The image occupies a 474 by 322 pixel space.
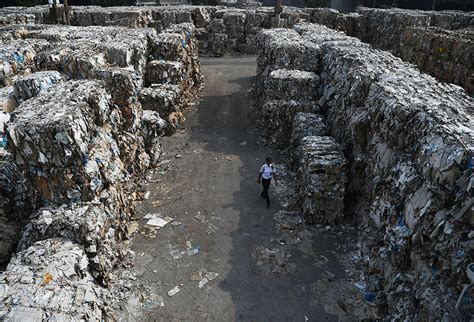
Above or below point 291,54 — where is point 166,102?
below

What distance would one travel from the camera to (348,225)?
7.34 m

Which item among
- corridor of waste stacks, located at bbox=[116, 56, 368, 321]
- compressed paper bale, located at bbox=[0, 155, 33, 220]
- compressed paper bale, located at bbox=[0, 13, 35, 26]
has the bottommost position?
corridor of waste stacks, located at bbox=[116, 56, 368, 321]

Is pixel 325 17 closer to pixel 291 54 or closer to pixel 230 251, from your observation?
pixel 291 54

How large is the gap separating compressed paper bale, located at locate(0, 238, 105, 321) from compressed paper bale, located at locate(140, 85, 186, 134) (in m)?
6.61

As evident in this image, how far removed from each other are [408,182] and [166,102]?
318 inches

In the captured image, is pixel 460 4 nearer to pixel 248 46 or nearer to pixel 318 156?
pixel 248 46

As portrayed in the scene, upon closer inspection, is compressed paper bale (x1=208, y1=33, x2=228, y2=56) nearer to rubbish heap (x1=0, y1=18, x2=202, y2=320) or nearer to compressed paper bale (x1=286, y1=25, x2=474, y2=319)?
rubbish heap (x1=0, y1=18, x2=202, y2=320)

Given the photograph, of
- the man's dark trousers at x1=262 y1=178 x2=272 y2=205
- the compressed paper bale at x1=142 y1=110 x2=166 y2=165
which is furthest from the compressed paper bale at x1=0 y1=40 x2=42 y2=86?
the man's dark trousers at x1=262 y1=178 x2=272 y2=205

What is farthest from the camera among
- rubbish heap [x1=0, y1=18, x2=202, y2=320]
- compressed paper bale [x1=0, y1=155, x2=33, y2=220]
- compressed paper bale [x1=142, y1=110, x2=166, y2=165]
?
compressed paper bale [x1=142, y1=110, x2=166, y2=165]

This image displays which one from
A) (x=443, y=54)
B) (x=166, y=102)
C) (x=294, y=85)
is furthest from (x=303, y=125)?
(x=443, y=54)

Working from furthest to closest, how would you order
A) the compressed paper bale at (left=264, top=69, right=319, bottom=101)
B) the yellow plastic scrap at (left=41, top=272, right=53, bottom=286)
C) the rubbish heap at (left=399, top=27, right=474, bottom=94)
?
the rubbish heap at (left=399, top=27, right=474, bottom=94), the compressed paper bale at (left=264, top=69, right=319, bottom=101), the yellow plastic scrap at (left=41, top=272, right=53, bottom=286)

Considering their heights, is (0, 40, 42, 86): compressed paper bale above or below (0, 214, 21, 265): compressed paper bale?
above

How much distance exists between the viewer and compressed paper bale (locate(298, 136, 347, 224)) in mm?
7180

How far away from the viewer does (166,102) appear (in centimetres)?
1103
